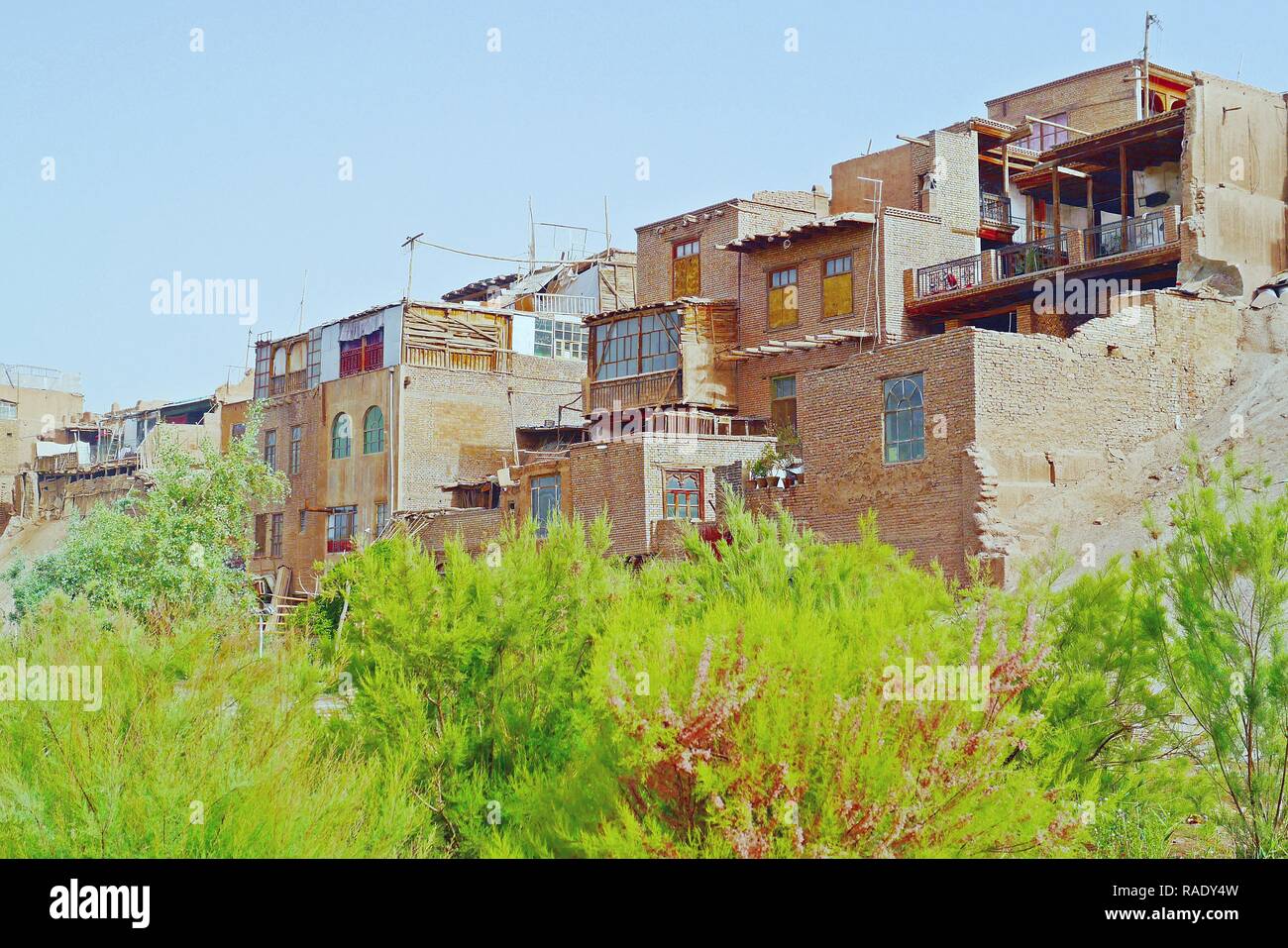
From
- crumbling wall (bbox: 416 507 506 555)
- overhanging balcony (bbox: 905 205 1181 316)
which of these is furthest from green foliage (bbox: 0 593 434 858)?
crumbling wall (bbox: 416 507 506 555)

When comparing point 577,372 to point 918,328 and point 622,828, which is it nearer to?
point 918,328

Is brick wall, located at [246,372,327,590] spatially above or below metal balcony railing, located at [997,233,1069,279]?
below

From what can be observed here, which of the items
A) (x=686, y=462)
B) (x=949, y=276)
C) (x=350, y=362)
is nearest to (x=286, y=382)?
(x=350, y=362)

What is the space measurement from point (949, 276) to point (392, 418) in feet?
50.8

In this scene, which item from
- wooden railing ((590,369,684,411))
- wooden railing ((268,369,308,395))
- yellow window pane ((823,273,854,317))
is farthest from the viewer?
wooden railing ((268,369,308,395))

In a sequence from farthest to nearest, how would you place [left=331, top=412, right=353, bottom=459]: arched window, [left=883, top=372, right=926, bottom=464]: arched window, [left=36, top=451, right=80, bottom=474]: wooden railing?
[left=36, top=451, right=80, bottom=474]: wooden railing → [left=331, top=412, right=353, bottom=459]: arched window → [left=883, top=372, right=926, bottom=464]: arched window

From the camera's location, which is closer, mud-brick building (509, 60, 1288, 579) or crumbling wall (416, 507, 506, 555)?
mud-brick building (509, 60, 1288, 579)

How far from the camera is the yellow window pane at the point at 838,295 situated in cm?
3156

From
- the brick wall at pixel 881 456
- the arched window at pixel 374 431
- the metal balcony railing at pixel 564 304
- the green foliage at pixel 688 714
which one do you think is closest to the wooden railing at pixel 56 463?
the arched window at pixel 374 431

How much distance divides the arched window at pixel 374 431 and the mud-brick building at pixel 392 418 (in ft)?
0.13

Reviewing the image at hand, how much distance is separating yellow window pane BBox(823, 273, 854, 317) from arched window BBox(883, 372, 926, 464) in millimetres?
8316

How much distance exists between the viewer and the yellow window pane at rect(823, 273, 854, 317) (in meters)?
31.6

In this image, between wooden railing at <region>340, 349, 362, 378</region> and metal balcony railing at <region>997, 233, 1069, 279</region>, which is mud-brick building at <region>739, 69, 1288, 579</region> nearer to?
metal balcony railing at <region>997, 233, 1069, 279</region>
